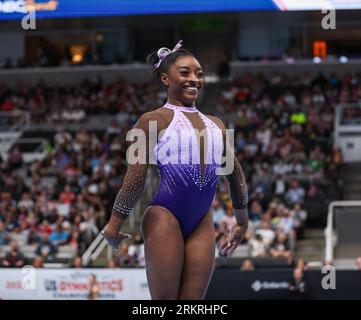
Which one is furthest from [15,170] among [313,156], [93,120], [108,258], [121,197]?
[121,197]

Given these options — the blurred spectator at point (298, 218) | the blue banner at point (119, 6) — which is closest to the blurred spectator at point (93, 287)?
the blurred spectator at point (298, 218)

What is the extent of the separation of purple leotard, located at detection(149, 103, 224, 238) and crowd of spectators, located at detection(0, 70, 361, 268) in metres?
9.51

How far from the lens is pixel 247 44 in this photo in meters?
27.0

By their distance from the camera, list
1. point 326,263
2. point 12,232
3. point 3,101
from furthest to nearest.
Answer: point 3,101, point 12,232, point 326,263

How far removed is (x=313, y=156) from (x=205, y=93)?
6072 millimetres

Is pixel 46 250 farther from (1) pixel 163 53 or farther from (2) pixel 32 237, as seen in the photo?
(1) pixel 163 53

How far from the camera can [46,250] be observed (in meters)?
16.8

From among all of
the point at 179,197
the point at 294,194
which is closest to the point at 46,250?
the point at 294,194

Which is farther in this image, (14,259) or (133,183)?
(14,259)

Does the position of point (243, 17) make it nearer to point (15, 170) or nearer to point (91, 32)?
point (91, 32)

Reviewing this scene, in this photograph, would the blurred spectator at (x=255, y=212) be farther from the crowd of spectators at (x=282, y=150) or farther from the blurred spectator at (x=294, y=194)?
the blurred spectator at (x=294, y=194)

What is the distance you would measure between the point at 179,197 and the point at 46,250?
11481 mm

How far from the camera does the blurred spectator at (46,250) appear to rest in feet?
54.1

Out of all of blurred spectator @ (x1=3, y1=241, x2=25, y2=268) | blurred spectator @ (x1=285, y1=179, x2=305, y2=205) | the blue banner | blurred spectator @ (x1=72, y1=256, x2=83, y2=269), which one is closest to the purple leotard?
blurred spectator @ (x1=72, y1=256, x2=83, y2=269)
